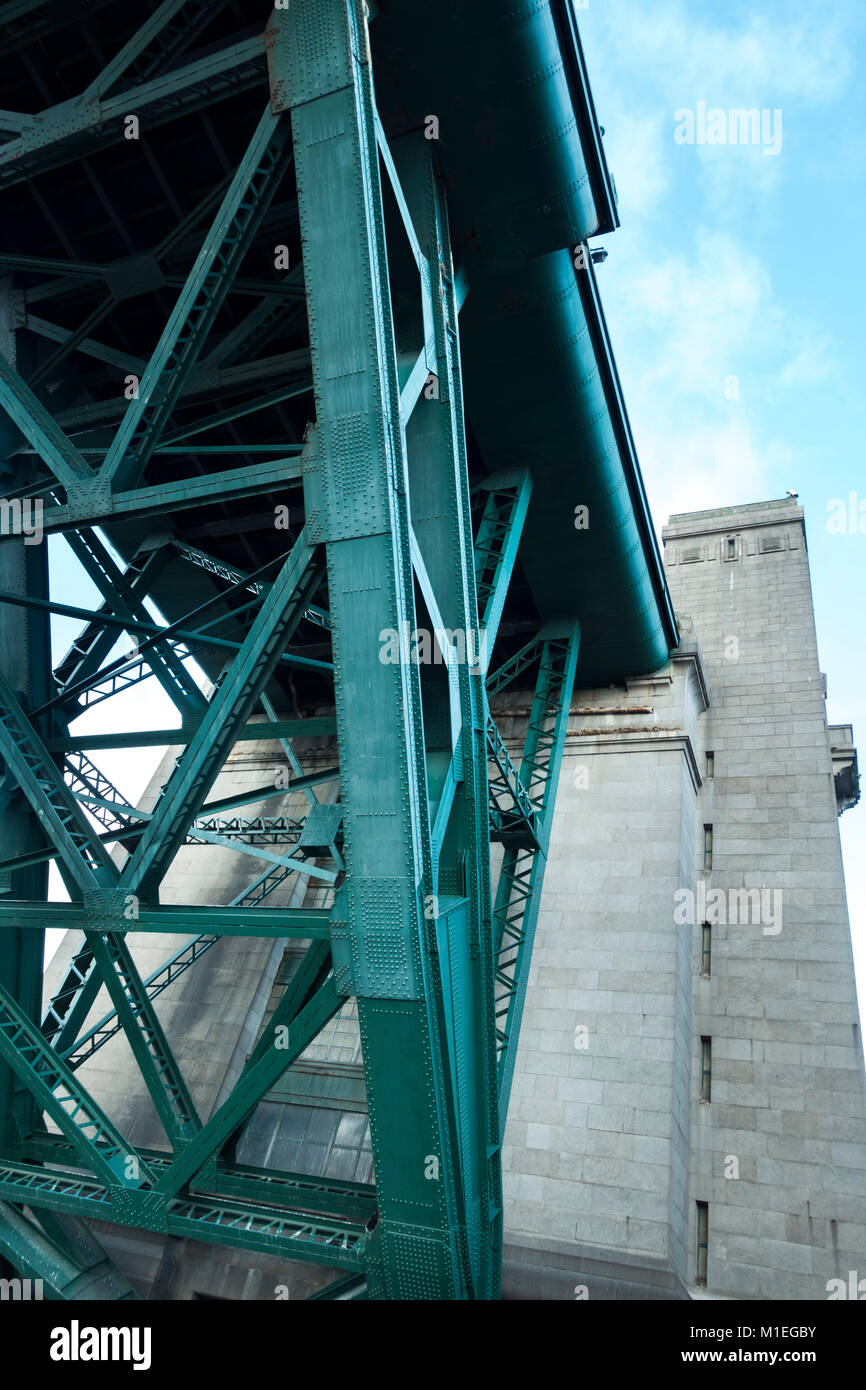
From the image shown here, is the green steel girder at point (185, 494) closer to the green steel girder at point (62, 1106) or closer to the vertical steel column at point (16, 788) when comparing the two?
the vertical steel column at point (16, 788)

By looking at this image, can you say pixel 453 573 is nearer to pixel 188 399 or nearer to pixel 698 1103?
pixel 188 399

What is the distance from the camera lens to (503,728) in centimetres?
2044

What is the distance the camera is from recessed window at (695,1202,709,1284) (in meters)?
14.5

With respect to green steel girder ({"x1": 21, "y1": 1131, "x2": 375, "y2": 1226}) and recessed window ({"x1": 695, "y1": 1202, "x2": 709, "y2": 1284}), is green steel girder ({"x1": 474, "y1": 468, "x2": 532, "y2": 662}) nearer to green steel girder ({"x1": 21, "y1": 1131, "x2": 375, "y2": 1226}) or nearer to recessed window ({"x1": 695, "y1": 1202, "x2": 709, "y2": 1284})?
green steel girder ({"x1": 21, "y1": 1131, "x2": 375, "y2": 1226})

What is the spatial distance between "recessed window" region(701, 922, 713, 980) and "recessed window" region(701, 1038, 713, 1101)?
4.09 feet

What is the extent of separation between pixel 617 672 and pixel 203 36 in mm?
13643

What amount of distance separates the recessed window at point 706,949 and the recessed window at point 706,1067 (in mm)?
1245

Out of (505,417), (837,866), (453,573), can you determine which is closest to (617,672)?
(837,866)

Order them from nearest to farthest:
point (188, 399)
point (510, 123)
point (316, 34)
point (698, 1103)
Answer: point (316, 34)
point (510, 123)
point (188, 399)
point (698, 1103)

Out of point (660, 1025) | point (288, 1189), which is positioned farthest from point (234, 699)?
point (660, 1025)

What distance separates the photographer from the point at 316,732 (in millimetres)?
12062

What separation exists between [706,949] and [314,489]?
529 inches

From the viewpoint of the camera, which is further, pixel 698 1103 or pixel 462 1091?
pixel 698 1103

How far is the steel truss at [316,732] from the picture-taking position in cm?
807
